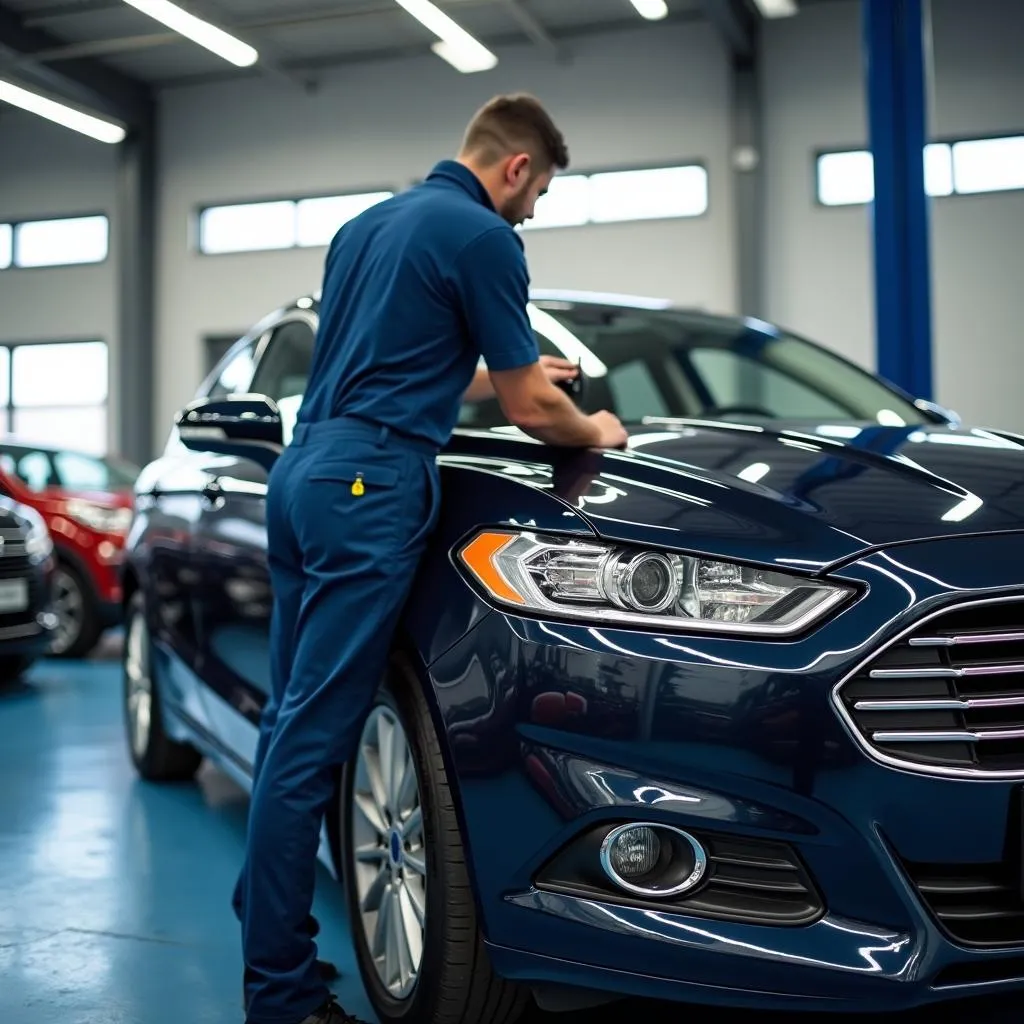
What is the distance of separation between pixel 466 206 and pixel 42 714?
4.07 metres

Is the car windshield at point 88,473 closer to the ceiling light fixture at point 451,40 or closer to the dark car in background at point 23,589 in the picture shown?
the dark car in background at point 23,589

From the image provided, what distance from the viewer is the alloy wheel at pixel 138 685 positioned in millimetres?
3818

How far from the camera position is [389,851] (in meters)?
2.04

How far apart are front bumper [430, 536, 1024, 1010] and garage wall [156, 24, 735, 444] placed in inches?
456

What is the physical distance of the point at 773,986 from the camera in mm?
1587

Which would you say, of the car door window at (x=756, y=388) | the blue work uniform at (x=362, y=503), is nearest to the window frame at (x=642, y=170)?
the car door window at (x=756, y=388)

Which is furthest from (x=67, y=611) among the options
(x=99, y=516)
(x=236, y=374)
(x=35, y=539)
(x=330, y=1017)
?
(x=330, y=1017)

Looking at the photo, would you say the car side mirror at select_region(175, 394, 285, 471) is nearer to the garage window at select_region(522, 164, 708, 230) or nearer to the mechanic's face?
the mechanic's face

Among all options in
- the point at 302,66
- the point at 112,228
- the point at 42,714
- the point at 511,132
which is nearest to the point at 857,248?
the point at 302,66

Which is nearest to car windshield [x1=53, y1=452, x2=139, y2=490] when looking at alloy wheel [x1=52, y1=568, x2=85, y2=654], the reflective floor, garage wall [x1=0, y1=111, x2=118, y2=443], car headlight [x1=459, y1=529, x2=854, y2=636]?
alloy wheel [x1=52, y1=568, x2=85, y2=654]

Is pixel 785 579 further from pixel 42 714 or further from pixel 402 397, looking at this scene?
pixel 42 714

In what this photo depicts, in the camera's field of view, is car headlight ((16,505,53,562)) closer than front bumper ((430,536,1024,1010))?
No

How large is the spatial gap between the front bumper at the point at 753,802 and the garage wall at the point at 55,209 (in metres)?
→ 14.4

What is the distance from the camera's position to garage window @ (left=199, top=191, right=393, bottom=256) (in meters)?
14.4
